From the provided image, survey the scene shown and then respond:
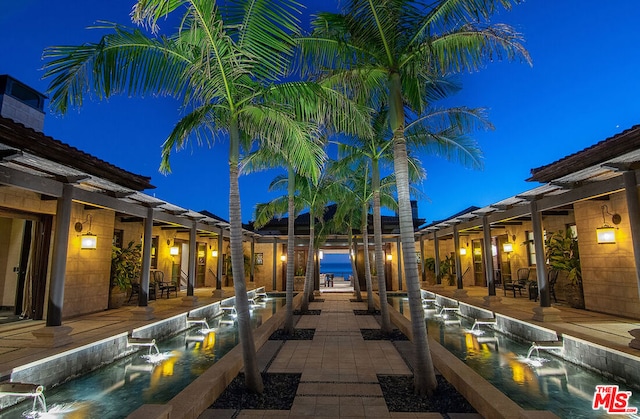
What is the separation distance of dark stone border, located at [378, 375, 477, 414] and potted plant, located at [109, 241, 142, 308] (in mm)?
8524

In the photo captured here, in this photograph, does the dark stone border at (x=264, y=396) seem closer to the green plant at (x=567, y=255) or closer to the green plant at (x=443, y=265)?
the green plant at (x=567, y=255)

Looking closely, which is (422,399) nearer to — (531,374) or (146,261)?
(531,374)

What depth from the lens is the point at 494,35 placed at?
4.65m

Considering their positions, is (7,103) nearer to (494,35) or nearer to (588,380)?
(494,35)

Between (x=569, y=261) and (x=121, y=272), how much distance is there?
1356cm

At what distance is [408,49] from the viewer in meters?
4.97

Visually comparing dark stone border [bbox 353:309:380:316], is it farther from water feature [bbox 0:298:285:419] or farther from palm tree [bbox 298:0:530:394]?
palm tree [bbox 298:0:530:394]

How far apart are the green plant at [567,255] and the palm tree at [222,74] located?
29.0ft

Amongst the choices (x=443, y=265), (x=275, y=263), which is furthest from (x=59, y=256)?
(x=443, y=265)

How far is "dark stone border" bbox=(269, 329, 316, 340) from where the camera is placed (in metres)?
8.32

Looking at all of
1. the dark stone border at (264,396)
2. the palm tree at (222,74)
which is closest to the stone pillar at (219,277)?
the dark stone border at (264,396)

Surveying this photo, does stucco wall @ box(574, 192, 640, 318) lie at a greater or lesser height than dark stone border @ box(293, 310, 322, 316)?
greater

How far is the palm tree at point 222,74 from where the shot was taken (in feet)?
13.1

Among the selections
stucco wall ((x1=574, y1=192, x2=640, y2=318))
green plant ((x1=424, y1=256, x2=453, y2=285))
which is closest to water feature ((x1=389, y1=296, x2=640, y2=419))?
stucco wall ((x1=574, y1=192, x2=640, y2=318))
